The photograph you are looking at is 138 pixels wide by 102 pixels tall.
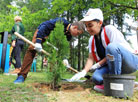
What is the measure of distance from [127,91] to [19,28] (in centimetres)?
484

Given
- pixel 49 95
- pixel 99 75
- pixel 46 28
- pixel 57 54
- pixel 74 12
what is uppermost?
pixel 74 12

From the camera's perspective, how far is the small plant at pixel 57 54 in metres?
2.62

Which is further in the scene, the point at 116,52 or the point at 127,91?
the point at 116,52

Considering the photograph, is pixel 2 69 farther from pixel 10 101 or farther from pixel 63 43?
pixel 10 101

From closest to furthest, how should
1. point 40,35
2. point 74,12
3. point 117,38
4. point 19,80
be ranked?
point 117,38 → point 19,80 → point 40,35 → point 74,12

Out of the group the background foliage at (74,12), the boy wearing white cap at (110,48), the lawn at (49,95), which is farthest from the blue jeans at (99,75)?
the background foliage at (74,12)

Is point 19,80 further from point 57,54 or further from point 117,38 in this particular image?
point 117,38

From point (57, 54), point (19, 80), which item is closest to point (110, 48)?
point (57, 54)

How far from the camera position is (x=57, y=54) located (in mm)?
2707

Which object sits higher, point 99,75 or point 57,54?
point 57,54

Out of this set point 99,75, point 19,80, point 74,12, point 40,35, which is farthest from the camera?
point 74,12

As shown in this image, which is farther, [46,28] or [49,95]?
[46,28]

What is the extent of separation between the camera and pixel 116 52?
86.3 inches

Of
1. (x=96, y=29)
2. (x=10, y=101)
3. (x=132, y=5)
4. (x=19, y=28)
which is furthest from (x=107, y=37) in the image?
(x=132, y=5)
